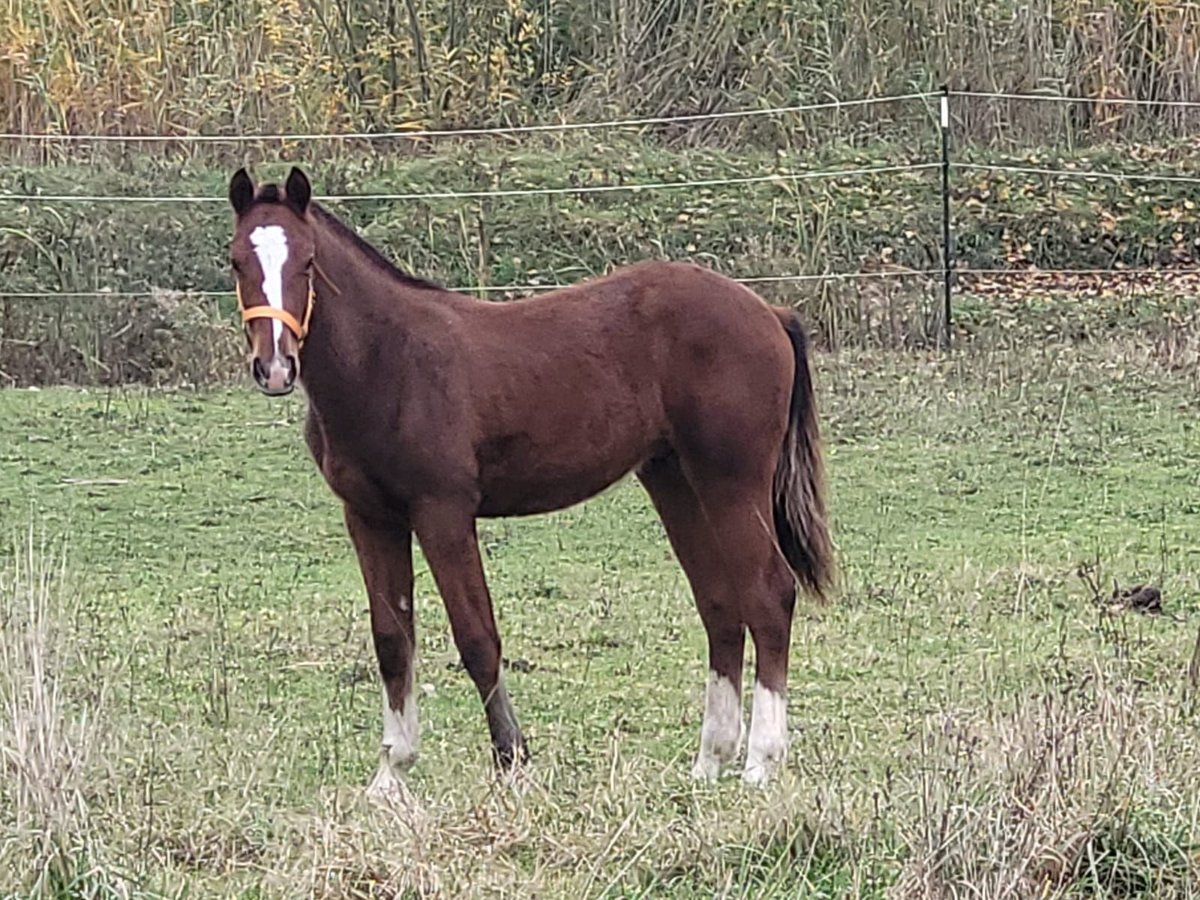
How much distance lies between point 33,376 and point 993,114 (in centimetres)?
712

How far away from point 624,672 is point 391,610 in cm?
127

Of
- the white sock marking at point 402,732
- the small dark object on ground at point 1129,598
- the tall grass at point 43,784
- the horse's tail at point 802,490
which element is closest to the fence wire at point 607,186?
the small dark object on ground at point 1129,598

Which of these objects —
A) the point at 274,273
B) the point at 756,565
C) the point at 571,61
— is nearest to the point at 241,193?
the point at 274,273

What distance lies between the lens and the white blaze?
17.6ft

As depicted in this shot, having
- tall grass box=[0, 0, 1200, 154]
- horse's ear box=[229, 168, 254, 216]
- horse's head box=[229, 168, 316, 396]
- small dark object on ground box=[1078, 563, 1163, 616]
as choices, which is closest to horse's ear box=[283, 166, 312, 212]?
horse's head box=[229, 168, 316, 396]

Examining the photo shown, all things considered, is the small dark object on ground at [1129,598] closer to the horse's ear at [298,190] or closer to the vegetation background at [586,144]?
the horse's ear at [298,190]

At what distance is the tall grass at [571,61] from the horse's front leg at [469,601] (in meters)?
9.70

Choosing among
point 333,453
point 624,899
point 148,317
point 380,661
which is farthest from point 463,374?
point 148,317

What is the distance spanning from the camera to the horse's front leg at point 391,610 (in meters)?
5.77

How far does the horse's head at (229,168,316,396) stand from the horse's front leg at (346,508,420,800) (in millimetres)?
555

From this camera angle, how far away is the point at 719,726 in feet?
19.3

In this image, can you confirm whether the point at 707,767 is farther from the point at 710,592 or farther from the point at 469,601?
the point at 469,601

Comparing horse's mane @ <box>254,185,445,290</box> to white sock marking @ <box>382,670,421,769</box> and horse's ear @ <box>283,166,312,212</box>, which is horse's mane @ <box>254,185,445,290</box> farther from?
white sock marking @ <box>382,670,421,769</box>

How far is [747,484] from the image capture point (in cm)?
595
